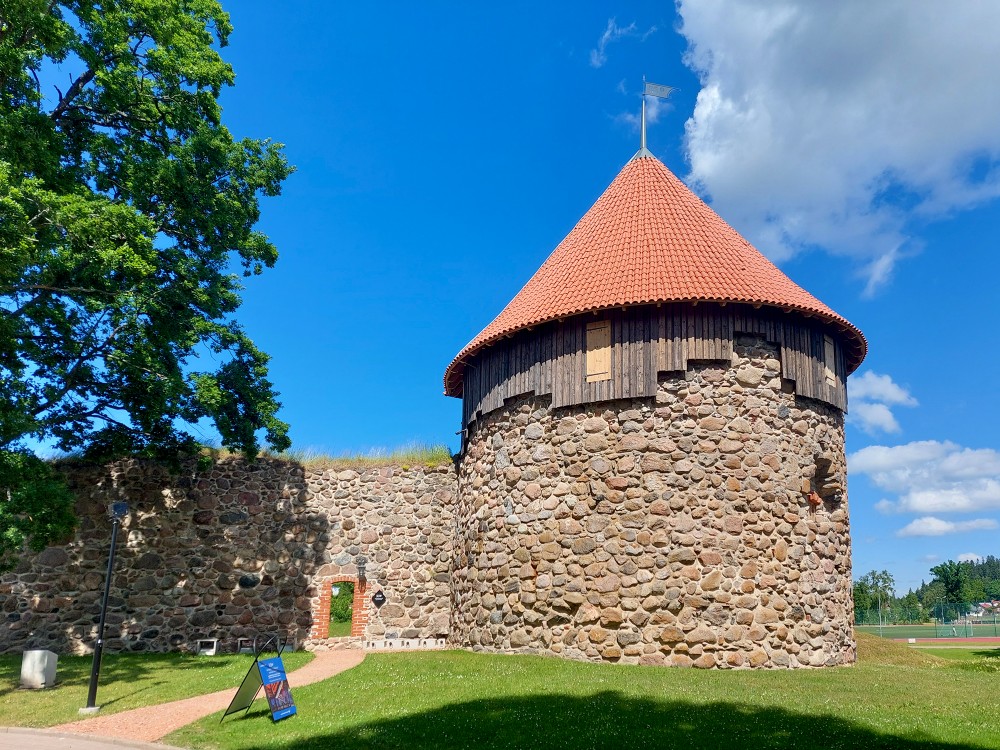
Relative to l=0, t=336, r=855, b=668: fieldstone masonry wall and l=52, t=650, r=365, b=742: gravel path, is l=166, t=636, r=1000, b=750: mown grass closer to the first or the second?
l=52, t=650, r=365, b=742: gravel path

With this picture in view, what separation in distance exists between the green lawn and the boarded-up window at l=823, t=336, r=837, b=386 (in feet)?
39.5

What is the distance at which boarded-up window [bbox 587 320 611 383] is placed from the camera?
45.0 ft

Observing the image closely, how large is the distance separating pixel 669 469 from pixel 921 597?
318 feet

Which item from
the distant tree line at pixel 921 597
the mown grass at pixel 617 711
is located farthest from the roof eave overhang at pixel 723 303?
the distant tree line at pixel 921 597

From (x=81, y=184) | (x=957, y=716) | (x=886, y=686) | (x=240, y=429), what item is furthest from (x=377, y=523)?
(x=957, y=716)

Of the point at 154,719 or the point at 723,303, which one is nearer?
the point at 154,719

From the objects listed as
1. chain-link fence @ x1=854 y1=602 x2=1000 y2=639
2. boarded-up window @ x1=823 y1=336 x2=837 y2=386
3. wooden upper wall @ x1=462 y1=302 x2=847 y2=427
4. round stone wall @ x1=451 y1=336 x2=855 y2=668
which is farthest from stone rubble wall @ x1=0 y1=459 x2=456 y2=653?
chain-link fence @ x1=854 y1=602 x2=1000 y2=639

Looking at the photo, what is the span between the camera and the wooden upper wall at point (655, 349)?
13.3m

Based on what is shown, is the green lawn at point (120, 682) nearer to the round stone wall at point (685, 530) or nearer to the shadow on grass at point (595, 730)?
the shadow on grass at point (595, 730)

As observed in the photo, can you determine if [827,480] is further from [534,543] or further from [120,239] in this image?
[120,239]

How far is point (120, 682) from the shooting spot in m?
12.2

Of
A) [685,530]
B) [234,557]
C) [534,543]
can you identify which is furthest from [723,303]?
[234,557]

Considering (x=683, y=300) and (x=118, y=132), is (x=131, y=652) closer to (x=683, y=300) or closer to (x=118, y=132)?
(x=118, y=132)

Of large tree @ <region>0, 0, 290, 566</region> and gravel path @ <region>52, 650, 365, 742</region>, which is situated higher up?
large tree @ <region>0, 0, 290, 566</region>
